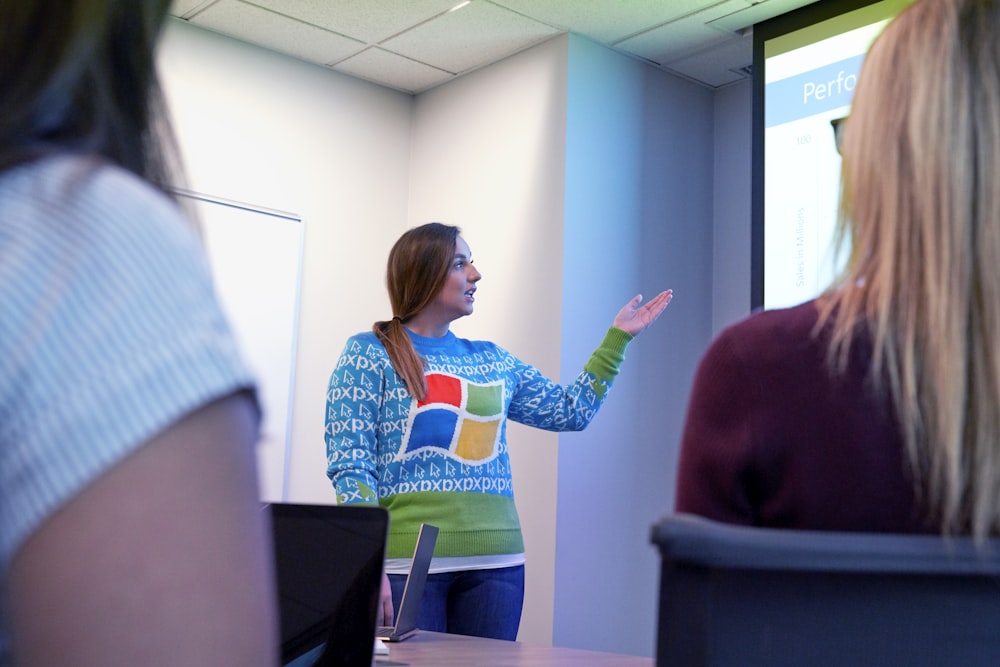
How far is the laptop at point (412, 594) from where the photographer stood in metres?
1.78

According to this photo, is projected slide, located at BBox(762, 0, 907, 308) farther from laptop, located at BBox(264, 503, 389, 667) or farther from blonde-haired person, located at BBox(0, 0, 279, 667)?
blonde-haired person, located at BBox(0, 0, 279, 667)

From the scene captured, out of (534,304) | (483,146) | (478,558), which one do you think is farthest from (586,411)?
(483,146)

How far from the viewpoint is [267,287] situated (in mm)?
4125

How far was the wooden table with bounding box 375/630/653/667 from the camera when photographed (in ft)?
4.93

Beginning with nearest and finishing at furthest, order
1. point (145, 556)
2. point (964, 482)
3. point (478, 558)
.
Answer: point (145, 556)
point (964, 482)
point (478, 558)

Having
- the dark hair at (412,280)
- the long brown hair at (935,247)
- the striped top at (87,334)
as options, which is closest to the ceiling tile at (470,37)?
the dark hair at (412,280)

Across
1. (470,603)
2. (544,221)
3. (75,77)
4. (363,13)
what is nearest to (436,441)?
(470,603)

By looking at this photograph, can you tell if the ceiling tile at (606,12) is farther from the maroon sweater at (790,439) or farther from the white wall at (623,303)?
the maroon sweater at (790,439)

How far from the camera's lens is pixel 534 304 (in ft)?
12.9

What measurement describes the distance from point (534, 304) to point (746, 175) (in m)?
1.12

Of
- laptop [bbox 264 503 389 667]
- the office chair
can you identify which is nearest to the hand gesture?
laptop [bbox 264 503 389 667]

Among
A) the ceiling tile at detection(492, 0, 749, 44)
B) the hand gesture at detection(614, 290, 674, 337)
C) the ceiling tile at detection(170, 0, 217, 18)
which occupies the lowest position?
the hand gesture at detection(614, 290, 674, 337)

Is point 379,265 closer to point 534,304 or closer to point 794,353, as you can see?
point 534,304

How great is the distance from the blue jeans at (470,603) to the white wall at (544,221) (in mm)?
1203
